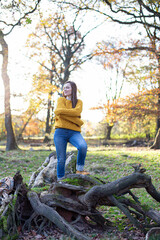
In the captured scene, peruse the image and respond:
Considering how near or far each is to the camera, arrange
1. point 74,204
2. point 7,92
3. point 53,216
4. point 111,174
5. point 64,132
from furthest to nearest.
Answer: point 7,92
point 111,174
point 64,132
point 74,204
point 53,216

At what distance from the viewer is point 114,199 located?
360 cm

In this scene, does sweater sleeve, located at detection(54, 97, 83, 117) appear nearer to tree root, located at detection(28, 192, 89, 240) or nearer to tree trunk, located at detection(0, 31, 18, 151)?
tree root, located at detection(28, 192, 89, 240)

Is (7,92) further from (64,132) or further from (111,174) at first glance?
(64,132)

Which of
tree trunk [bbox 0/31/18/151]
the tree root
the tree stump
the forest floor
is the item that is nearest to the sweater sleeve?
the tree stump

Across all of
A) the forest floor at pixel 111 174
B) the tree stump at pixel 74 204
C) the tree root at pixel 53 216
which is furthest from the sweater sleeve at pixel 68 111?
the forest floor at pixel 111 174

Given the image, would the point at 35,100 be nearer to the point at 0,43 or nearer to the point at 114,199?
the point at 0,43

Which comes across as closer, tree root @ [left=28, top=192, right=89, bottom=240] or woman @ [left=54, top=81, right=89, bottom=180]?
tree root @ [left=28, top=192, right=89, bottom=240]

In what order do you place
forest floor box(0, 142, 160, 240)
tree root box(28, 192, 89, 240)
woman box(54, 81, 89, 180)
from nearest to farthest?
tree root box(28, 192, 89, 240) < forest floor box(0, 142, 160, 240) < woman box(54, 81, 89, 180)

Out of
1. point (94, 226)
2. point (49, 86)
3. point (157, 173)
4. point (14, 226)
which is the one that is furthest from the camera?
point (49, 86)

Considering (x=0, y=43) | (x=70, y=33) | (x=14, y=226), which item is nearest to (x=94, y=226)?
(x=14, y=226)

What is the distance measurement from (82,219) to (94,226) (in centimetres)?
23

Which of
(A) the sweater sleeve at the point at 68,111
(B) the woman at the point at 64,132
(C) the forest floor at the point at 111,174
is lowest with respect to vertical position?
(C) the forest floor at the point at 111,174

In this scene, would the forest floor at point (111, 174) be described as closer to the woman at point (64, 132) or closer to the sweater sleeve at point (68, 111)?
the woman at point (64, 132)

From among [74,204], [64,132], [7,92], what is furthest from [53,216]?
[7,92]
